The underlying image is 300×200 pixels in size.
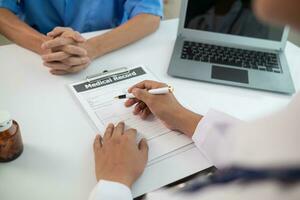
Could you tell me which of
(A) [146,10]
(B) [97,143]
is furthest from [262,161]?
(A) [146,10]

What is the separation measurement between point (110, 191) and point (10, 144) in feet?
0.78

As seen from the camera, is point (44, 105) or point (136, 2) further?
point (136, 2)

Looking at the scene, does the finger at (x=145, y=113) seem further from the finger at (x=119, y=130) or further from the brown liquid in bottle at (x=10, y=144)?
the brown liquid in bottle at (x=10, y=144)

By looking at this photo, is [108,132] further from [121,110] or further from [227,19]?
[227,19]

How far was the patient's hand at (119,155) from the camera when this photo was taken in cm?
66

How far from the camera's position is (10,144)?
69 cm

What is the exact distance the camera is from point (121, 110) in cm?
85

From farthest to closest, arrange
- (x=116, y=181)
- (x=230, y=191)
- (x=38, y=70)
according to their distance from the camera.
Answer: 1. (x=38, y=70)
2. (x=116, y=181)
3. (x=230, y=191)

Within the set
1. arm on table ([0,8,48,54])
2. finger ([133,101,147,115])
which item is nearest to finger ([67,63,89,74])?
arm on table ([0,8,48,54])

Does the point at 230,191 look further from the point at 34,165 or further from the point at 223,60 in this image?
the point at 223,60

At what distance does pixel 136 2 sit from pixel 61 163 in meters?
0.74

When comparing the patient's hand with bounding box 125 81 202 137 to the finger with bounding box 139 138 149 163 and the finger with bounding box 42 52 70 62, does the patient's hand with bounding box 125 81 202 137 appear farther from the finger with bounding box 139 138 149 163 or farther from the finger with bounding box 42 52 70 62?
the finger with bounding box 42 52 70 62

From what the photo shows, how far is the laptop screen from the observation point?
1.02 metres

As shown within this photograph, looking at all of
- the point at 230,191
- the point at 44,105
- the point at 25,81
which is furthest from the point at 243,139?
the point at 25,81
